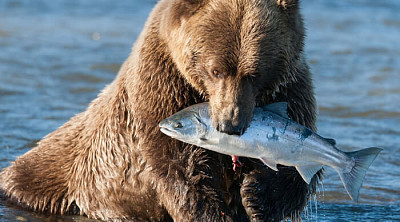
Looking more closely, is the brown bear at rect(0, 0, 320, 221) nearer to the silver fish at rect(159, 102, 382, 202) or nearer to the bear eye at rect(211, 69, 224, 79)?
the bear eye at rect(211, 69, 224, 79)

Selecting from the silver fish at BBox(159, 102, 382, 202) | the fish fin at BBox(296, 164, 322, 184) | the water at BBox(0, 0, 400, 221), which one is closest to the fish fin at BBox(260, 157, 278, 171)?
the silver fish at BBox(159, 102, 382, 202)

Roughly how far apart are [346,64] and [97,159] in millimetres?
9597

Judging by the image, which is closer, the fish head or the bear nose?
the bear nose

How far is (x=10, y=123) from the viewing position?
10242 millimetres

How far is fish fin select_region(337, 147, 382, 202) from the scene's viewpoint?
545cm

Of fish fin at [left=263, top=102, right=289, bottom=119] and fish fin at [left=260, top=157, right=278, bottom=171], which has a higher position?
fish fin at [left=263, top=102, right=289, bottom=119]

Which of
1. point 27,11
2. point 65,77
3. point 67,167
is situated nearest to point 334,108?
point 65,77

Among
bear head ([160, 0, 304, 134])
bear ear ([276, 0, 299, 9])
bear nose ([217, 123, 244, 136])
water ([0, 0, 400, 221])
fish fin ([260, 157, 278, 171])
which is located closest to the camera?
bear nose ([217, 123, 244, 136])

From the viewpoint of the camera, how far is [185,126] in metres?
5.21

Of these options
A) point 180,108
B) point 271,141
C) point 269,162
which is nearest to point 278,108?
point 271,141

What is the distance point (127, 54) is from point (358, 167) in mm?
10565

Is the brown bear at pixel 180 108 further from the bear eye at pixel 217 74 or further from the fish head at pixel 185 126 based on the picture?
the fish head at pixel 185 126

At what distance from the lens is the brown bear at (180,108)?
517 centimetres

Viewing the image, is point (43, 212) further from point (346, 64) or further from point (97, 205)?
point (346, 64)
